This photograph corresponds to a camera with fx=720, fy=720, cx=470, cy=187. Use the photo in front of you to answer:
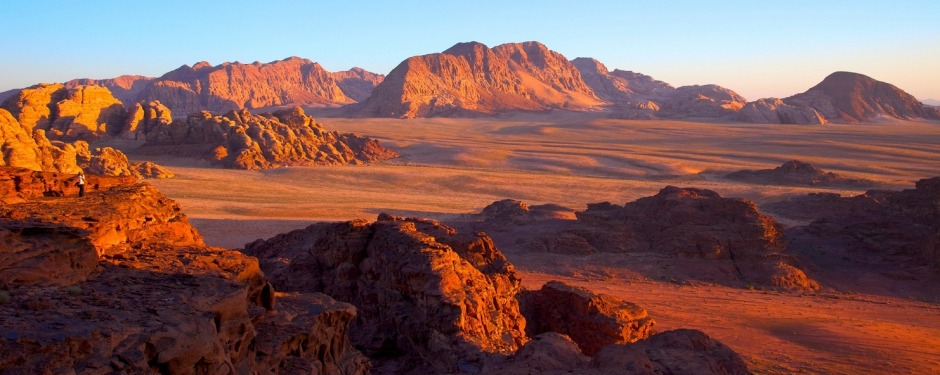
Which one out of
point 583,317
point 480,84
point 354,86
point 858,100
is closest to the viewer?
point 583,317

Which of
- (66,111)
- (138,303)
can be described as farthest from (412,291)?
(66,111)

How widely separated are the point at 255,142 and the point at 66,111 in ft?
47.6

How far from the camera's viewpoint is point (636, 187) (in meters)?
41.1

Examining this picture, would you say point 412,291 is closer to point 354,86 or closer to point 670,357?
point 670,357

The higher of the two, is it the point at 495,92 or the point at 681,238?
the point at 495,92

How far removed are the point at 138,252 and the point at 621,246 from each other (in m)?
16.0

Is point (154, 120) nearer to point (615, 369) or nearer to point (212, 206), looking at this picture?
point (212, 206)

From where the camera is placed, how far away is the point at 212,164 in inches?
1817

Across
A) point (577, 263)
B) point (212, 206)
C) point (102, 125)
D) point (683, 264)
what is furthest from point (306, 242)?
point (102, 125)

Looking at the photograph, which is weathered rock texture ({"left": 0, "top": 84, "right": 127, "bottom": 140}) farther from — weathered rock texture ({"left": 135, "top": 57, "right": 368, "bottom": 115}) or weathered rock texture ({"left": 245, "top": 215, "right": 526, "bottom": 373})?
weathered rock texture ({"left": 135, "top": 57, "right": 368, "bottom": 115})

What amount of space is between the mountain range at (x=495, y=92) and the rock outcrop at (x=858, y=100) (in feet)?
0.51

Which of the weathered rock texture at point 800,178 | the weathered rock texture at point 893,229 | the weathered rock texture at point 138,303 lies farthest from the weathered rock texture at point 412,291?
the weathered rock texture at point 800,178

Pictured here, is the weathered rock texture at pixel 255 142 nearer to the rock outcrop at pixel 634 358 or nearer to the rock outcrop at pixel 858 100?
the rock outcrop at pixel 634 358

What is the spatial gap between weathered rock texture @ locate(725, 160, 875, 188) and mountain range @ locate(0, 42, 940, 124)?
5441 cm
